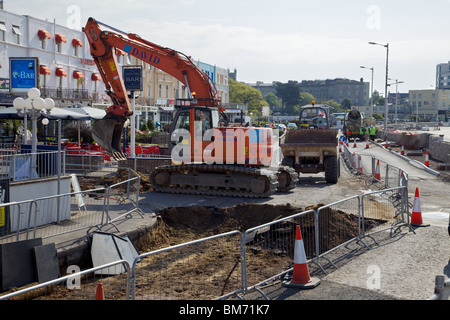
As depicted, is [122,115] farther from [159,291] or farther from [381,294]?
[381,294]

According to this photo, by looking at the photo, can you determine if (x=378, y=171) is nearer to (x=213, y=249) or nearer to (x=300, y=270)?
(x=213, y=249)

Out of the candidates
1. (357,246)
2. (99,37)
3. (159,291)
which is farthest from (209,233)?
(99,37)

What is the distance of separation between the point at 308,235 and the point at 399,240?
1.95 metres

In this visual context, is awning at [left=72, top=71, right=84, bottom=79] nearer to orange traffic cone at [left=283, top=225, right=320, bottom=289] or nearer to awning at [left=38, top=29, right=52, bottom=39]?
awning at [left=38, top=29, right=52, bottom=39]

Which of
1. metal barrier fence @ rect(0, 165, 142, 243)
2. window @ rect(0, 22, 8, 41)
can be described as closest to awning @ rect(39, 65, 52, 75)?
window @ rect(0, 22, 8, 41)

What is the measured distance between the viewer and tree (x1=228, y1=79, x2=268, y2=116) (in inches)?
4638

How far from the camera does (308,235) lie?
1101 centimetres

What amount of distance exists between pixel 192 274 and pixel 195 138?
29.3 feet

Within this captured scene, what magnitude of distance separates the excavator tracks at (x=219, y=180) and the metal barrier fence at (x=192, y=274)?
260 inches

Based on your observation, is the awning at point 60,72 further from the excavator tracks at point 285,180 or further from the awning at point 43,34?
the excavator tracks at point 285,180

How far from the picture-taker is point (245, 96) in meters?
119

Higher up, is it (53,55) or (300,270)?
(53,55)

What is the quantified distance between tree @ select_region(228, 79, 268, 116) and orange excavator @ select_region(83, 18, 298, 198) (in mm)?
99866

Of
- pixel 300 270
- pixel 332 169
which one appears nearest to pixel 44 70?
pixel 332 169
